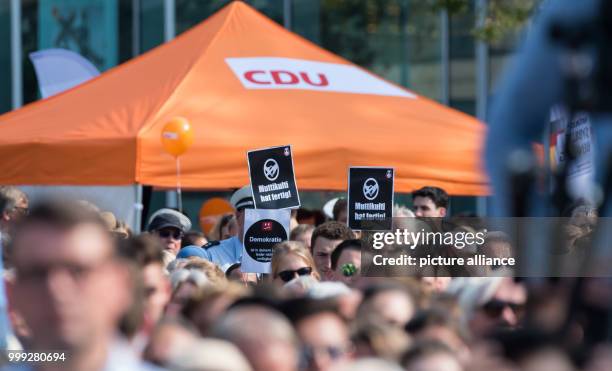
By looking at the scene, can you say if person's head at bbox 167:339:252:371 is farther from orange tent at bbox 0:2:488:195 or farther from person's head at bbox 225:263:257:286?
orange tent at bbox 0:2:488:195

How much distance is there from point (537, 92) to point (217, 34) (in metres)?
8.59

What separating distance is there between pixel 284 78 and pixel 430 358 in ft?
24.9

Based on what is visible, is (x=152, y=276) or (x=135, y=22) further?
(x=135, y=22)

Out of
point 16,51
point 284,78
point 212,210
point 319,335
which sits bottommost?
point 212,210

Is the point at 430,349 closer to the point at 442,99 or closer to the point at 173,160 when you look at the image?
the point at 173,160

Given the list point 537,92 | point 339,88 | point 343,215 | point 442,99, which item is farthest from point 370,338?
point 442,99

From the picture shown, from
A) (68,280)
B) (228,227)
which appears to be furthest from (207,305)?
(228,227)

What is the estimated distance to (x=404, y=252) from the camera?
3.98 m

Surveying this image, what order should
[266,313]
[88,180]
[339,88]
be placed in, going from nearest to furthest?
[266,313] < [88,180] < [339,88]

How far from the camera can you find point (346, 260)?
583 cm

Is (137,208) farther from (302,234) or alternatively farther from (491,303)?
(491,303)

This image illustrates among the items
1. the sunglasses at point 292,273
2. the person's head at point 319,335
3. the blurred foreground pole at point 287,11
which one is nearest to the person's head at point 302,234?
the sunglasses at point 292,273

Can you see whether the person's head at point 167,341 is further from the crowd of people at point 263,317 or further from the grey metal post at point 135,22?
the grey metal post at point 135,22

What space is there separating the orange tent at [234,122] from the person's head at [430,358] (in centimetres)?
609
